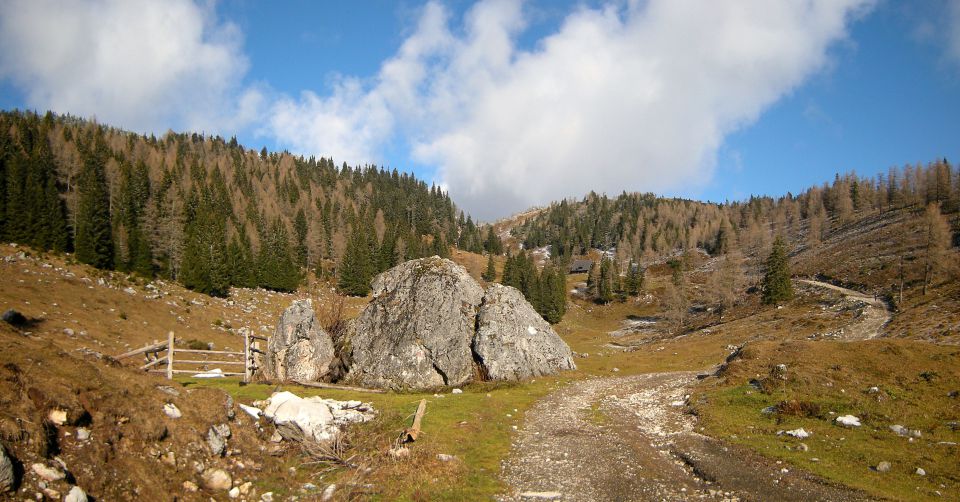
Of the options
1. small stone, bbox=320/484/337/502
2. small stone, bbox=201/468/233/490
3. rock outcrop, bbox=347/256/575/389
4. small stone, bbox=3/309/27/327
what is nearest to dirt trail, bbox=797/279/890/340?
rock outcrop, bbox=347/256/575/389

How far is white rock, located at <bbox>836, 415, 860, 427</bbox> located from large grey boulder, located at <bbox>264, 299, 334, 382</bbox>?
3256cm

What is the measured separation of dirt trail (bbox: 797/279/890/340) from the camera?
212 ft

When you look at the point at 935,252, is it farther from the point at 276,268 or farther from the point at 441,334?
the point at 276,268

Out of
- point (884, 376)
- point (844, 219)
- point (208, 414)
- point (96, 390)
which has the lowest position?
point (884, 376)

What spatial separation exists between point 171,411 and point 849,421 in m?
27.4

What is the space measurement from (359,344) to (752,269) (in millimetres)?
164160

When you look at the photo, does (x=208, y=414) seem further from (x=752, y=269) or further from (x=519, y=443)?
(x=752, y=269)

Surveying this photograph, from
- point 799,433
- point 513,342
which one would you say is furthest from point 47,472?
point 513,342

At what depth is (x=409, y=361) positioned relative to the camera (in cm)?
3588

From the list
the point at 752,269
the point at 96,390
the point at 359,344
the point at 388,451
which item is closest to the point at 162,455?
the point at 96,390

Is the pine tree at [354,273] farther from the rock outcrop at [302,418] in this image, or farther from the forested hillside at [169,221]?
the rock outcrop at [302,418]

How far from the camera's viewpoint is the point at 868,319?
7275cm

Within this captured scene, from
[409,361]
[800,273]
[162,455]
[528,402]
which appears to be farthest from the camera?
[800,273]

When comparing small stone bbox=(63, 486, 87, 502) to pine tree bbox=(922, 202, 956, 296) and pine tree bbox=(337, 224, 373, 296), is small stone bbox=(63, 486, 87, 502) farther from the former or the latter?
pine tree bbox=(922, 202, 956, 296)
